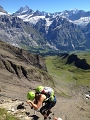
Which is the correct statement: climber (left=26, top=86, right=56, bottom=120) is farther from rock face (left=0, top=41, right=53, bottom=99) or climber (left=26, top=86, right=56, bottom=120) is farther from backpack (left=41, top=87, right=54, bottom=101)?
rock face (left=0, top=41, right=53, bottom=99)

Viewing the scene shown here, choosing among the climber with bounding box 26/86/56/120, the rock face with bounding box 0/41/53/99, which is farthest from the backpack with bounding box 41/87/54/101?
the rock face with bounding box 0/41/53/99

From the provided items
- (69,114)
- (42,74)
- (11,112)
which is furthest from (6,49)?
(11,112)

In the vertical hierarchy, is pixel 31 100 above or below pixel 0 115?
above

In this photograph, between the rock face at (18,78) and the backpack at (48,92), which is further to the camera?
the rock face at (18,78)

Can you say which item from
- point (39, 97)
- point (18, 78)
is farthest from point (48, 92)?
point (18, 78)

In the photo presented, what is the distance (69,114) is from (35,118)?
1379 inches

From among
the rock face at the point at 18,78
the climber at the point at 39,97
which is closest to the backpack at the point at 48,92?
the climber at the point at 39,97

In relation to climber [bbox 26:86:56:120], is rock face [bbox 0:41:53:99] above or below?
below

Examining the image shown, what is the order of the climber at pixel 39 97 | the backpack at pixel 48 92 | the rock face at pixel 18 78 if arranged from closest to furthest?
1. the climber at pixel 39 97
2. the backpack at pixel 48 92
3. the rock face at pixel 18 78

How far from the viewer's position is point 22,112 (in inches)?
1093

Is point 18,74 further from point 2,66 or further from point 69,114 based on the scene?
point 69,114

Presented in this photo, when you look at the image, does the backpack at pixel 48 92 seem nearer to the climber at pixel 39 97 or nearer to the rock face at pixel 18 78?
the climber at pixel 39 97

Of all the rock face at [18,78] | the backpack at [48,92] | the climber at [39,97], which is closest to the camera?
the climber at [39,97]

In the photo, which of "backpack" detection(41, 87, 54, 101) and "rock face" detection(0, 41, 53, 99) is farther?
"rock face" detection(0, 41, 53, 99)
